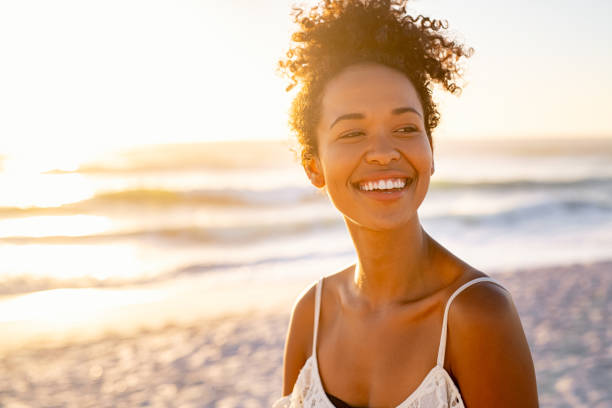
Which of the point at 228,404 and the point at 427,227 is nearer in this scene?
the point at 228,404

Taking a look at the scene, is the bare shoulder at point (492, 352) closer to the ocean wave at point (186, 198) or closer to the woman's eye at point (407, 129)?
the woman's eye at point (407, 129)

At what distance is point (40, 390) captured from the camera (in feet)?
20.7

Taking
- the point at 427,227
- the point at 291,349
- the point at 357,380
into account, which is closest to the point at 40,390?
the point at 291,349

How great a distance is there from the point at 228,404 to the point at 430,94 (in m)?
4.24

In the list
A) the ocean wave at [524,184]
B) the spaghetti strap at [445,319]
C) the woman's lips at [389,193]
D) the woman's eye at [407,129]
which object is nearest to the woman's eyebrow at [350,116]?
the woman's eye at [407,129]

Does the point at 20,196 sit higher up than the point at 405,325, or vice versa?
the point at 20,196

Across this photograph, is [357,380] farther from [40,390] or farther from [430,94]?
[40,390]

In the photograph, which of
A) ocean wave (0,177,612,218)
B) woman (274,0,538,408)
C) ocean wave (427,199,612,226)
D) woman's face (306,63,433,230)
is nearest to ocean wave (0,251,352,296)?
ocean wave (427,199,612,226)

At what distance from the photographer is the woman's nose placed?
6.93 feet

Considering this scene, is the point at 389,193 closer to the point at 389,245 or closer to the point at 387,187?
the point at 387,187

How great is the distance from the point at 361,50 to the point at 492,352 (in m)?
1.11

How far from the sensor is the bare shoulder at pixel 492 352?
1898 millimetres

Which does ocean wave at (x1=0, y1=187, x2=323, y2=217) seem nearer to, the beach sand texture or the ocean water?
the ocean water

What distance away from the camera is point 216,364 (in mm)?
6750
